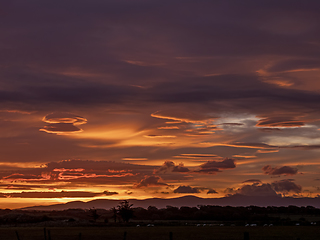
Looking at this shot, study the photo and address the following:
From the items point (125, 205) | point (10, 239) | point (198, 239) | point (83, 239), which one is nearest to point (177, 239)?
point (198, 239)

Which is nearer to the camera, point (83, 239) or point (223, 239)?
point (223, 239)

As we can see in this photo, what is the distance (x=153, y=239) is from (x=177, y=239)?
4.27m

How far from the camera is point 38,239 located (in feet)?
232

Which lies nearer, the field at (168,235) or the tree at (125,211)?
the field at (168,235)

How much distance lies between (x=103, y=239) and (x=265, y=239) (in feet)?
84.8

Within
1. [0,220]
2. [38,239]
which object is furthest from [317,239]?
[0,220]

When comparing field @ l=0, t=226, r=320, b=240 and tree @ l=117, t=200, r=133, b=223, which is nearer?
field @ l=0, t=226, r=320, b=240

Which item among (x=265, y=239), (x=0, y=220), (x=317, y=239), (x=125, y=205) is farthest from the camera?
(x=0, y=220)

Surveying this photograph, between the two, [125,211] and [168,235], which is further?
[125,211]

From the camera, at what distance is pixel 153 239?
6756 cm

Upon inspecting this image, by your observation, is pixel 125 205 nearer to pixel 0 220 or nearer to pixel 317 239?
pixel 0 220

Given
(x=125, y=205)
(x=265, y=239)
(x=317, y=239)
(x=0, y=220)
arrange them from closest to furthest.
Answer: (x=317, y=239) < (x=265, y=239) < (x=125, y=205) < (x=0, y=220)

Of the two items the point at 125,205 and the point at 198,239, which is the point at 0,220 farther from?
the point at 198,239

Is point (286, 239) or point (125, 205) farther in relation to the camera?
point (125, 205)
